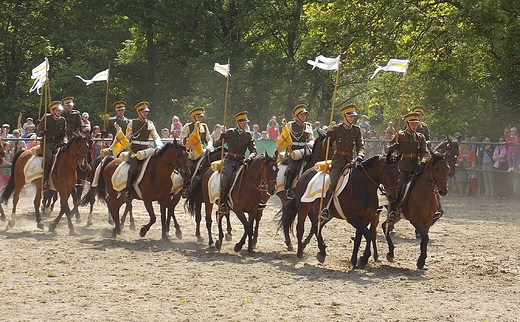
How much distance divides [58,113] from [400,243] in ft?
26.3

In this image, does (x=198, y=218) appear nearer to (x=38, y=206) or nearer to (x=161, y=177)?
(x=161, y=177)

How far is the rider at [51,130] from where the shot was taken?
1992 cm

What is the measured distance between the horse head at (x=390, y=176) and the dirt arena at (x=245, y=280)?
1.25 meters

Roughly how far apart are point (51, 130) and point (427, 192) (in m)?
9.01

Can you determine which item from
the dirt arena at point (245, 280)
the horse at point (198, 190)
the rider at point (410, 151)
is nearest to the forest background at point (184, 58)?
the horse at point (198, 190)

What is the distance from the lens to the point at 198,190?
59.4ft

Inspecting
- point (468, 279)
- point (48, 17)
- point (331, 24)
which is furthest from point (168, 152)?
point (48, 17)

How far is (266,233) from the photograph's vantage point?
65.1ft

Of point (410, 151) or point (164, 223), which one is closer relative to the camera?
point (410, 151)

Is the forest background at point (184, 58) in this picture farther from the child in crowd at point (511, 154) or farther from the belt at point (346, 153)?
the belt at point (346, 153)

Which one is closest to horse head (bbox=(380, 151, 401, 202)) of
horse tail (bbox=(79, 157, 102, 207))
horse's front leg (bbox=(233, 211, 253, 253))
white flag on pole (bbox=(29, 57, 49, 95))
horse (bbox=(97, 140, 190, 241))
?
horse's front leg (bbox=(233, 211, 253, 253))

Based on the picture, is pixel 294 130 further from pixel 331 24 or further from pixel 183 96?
pixel 183 96

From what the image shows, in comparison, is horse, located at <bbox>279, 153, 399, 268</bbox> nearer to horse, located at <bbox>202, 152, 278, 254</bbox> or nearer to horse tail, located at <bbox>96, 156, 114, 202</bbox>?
horse, located at <bbox>202, 152, 278, 254</bbox>

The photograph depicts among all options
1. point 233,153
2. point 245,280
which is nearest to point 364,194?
point 245,280
